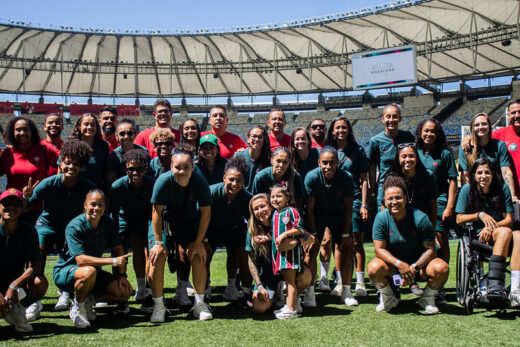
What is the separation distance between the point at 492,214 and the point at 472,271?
2.11ft

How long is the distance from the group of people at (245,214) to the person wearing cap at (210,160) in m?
0.01

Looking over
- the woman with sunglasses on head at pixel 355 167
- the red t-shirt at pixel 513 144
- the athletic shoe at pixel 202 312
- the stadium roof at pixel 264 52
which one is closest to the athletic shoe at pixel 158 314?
the athletic shoe at pixel 202 312

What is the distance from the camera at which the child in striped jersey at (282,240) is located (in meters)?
4.22

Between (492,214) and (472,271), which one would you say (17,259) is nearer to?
(472,271)

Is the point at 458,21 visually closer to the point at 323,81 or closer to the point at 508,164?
the point at 323,81

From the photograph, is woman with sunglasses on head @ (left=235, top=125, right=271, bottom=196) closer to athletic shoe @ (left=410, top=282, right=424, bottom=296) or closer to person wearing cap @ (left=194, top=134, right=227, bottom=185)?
person wearing cap @ (left=194, top=134, right=227, bottom=185)

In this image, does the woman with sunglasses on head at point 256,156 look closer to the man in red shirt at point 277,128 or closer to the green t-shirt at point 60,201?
the man in red shirt at point 277,128

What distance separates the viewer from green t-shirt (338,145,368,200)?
5.60 m

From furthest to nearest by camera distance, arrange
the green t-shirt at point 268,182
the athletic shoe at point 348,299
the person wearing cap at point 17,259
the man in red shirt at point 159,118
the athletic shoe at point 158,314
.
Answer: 1. the man in red shirt at point 159,118
2. the green t-shirt at point 268,182
3. the athletic shoe at point 348,299
4. the athletic shoe at point 158,314
5. the person wearing cap at point 17,259

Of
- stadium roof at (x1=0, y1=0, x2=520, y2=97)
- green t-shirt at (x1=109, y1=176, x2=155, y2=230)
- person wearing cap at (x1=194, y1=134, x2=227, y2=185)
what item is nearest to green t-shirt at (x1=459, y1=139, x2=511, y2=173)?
person wearing cap at (x1=194, y1=134, x2=227, y2=185)

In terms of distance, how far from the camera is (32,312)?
14.0ft

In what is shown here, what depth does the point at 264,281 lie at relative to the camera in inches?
178

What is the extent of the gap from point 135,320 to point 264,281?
1320 mm

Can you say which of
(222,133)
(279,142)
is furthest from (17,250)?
(279,142)
